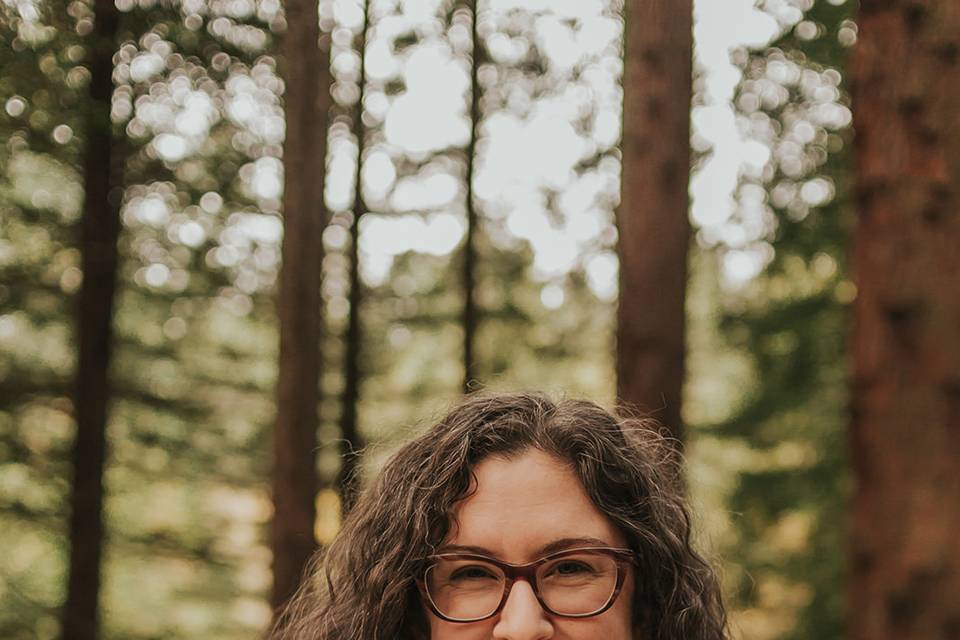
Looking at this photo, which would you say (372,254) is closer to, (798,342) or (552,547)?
(798,342)

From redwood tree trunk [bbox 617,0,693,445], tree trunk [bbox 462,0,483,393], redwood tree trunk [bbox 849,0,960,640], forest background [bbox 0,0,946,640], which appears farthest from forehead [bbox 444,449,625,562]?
tree trunk [bbox 462,0,483,393]

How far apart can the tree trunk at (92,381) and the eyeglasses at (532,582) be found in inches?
318

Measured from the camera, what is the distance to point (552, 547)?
2.26 m

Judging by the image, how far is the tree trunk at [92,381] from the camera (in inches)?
385

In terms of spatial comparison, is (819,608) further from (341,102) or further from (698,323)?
(341,102)

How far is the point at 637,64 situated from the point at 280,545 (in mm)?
5040

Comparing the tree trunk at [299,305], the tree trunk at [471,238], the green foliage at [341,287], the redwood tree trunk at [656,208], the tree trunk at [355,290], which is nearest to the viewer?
the redwood tree trunk at [656,208]

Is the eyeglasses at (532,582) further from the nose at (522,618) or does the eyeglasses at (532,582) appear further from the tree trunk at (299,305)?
the tree trunk at (299,305)

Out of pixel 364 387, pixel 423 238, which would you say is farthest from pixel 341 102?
pixel 364 387

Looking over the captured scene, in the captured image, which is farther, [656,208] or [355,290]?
[355,290]

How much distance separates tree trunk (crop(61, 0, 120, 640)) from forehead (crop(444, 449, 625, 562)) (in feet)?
26.1

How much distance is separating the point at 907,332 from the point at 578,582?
1.07m

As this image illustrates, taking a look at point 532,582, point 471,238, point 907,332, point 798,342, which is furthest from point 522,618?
point 471,238

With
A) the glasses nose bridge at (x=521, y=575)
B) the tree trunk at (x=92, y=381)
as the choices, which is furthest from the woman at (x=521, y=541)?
the tree trunk at (x=92, y=381)
